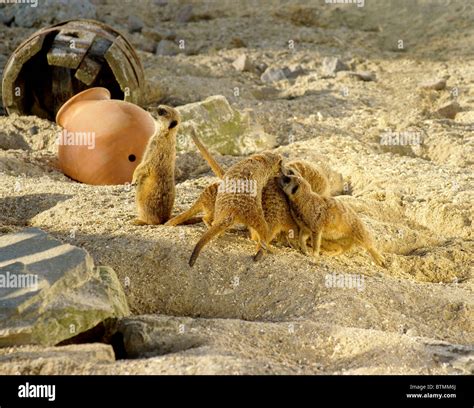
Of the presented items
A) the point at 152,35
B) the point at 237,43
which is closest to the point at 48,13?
the point at 152,35

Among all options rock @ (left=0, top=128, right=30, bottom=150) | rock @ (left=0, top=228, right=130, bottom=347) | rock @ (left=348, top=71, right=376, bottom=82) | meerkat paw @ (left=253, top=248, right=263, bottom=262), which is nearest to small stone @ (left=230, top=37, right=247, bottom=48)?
rock @ (left=348, top=71, right=376, bottom=82)

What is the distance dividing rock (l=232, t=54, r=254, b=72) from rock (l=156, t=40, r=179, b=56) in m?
0.81

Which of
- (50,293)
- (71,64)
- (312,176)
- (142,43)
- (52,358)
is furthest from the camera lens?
(142,43)

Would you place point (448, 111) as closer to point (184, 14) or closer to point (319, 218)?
point (319, 218)

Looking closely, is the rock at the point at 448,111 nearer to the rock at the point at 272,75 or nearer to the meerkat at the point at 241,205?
the rock at the point at 272,75

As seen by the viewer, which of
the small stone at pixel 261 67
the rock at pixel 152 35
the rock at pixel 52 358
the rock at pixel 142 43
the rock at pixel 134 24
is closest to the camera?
the rock at pixel 52 358

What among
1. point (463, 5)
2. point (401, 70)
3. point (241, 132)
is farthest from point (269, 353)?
point (463, 5)

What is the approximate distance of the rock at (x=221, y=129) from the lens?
721 centimetres

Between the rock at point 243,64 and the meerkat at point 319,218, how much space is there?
16.2 ft

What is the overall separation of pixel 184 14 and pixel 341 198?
21.1 feet

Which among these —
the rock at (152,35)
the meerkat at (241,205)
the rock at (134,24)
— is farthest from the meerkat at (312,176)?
the rock at (134,24)

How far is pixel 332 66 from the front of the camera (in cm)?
972

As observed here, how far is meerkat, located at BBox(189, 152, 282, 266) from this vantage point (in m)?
4.55

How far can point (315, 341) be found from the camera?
377cm
